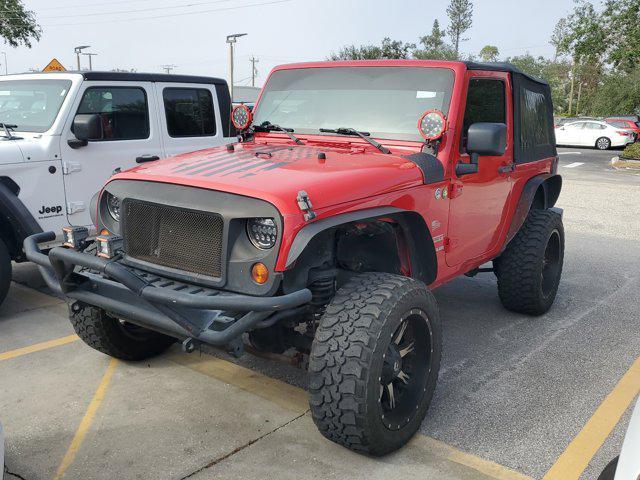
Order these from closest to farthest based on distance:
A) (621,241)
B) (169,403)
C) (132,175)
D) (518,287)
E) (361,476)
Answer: (361,476), (132,175), (169,403), (518,287), (621,241)

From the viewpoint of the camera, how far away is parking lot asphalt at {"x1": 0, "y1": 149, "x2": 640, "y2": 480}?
10.2 feet

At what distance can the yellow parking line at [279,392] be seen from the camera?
123 inches

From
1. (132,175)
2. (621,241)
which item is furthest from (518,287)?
(621,241)

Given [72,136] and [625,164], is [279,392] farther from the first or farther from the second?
[625,164]

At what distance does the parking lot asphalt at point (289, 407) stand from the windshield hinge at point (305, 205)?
1287mm

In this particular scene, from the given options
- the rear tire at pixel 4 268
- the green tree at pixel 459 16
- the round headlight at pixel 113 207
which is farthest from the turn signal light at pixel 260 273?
the green tree at pixel 459 16

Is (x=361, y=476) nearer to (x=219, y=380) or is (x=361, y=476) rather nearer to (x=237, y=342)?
(x=237, y=342)

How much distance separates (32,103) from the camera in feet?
18.8

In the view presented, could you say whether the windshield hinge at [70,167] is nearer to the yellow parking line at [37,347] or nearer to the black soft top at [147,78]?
the black soft top at [147,78]

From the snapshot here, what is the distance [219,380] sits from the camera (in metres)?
4.07

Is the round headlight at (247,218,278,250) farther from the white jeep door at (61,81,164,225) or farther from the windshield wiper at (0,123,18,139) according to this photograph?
the windshield wiper at (0,123,18,139)

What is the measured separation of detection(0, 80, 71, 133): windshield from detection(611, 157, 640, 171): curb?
1763cm

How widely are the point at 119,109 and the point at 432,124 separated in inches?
139

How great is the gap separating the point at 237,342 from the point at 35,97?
4.00 metres
